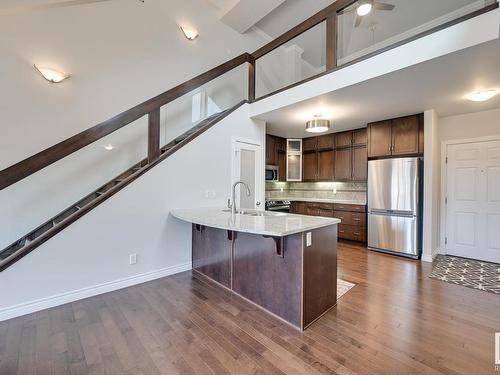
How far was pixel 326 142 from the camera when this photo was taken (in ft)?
20.0

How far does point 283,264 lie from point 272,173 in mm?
3918

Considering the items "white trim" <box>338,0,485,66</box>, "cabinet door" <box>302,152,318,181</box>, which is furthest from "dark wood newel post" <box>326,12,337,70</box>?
"cabinet door" <box>302,152,318,181</box>

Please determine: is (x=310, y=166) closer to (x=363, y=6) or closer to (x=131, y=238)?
(x=363, y=6)

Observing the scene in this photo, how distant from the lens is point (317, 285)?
91.7 inches

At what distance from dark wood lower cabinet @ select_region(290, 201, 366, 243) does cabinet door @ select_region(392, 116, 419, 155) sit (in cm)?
138

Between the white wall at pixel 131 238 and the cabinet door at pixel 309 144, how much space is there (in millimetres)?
2842

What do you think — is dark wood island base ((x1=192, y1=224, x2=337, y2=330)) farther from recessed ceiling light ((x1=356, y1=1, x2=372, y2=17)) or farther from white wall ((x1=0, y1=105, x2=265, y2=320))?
recessed ceiling light ((x1=356, y1=1, x2=372, y2=17))

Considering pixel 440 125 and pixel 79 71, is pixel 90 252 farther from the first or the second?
pixel 440 125

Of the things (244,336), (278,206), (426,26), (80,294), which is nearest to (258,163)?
(278,206)

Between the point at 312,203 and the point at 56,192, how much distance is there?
16.5 feet

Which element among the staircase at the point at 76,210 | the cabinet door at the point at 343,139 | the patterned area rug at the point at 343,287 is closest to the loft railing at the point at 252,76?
the staircase at the point at 76,210

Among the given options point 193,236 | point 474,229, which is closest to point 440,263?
point 474,229

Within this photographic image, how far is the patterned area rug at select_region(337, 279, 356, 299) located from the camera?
2871mm

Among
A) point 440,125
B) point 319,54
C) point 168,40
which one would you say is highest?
point 319,54
